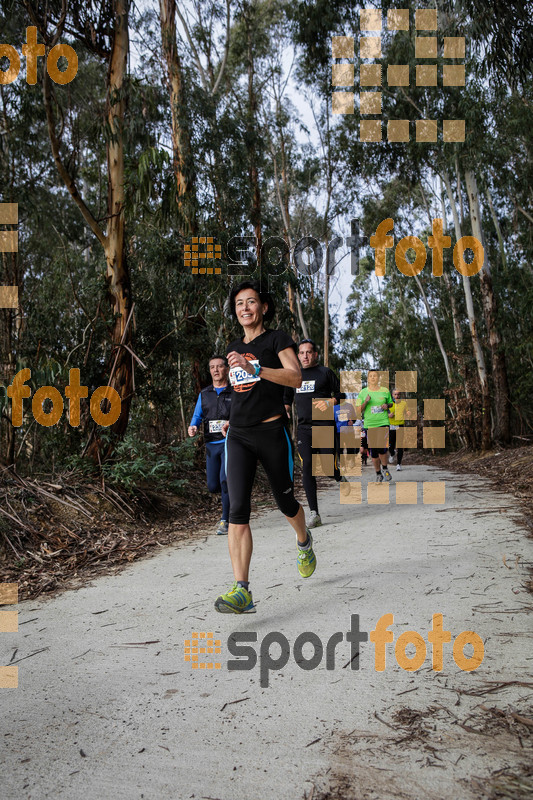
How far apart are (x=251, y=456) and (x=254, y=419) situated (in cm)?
25

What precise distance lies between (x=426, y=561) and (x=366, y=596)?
3.46ft

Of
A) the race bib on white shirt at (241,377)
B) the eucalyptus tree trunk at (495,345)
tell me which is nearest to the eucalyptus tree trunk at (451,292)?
the eucalyptus tree trunk at (495,345)

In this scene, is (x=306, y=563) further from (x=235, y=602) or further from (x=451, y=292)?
(x=451, y=292)

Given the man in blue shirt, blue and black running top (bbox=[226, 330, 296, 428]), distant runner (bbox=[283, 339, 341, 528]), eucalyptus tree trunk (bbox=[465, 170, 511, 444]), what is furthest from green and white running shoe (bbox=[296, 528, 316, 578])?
eucalyptus tree trunk (bbox=[465, 170, 511, 444])

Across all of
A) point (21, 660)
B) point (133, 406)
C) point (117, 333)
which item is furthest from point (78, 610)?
point (133, 406)

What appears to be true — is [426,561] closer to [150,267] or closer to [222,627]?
[222,627]

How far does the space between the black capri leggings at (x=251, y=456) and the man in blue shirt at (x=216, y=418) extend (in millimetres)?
2912

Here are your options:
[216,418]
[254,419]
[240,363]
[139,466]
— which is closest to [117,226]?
[216,418]

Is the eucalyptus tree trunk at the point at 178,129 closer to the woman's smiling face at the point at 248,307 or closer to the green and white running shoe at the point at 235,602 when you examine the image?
the woman's smiling face at the point at 248,307

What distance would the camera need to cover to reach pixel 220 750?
2.44 m

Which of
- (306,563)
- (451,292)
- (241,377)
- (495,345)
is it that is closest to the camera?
(241,377)

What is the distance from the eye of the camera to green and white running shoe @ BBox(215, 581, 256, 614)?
12.8ft

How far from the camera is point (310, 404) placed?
285 inches

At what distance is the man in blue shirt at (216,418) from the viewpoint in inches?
292
